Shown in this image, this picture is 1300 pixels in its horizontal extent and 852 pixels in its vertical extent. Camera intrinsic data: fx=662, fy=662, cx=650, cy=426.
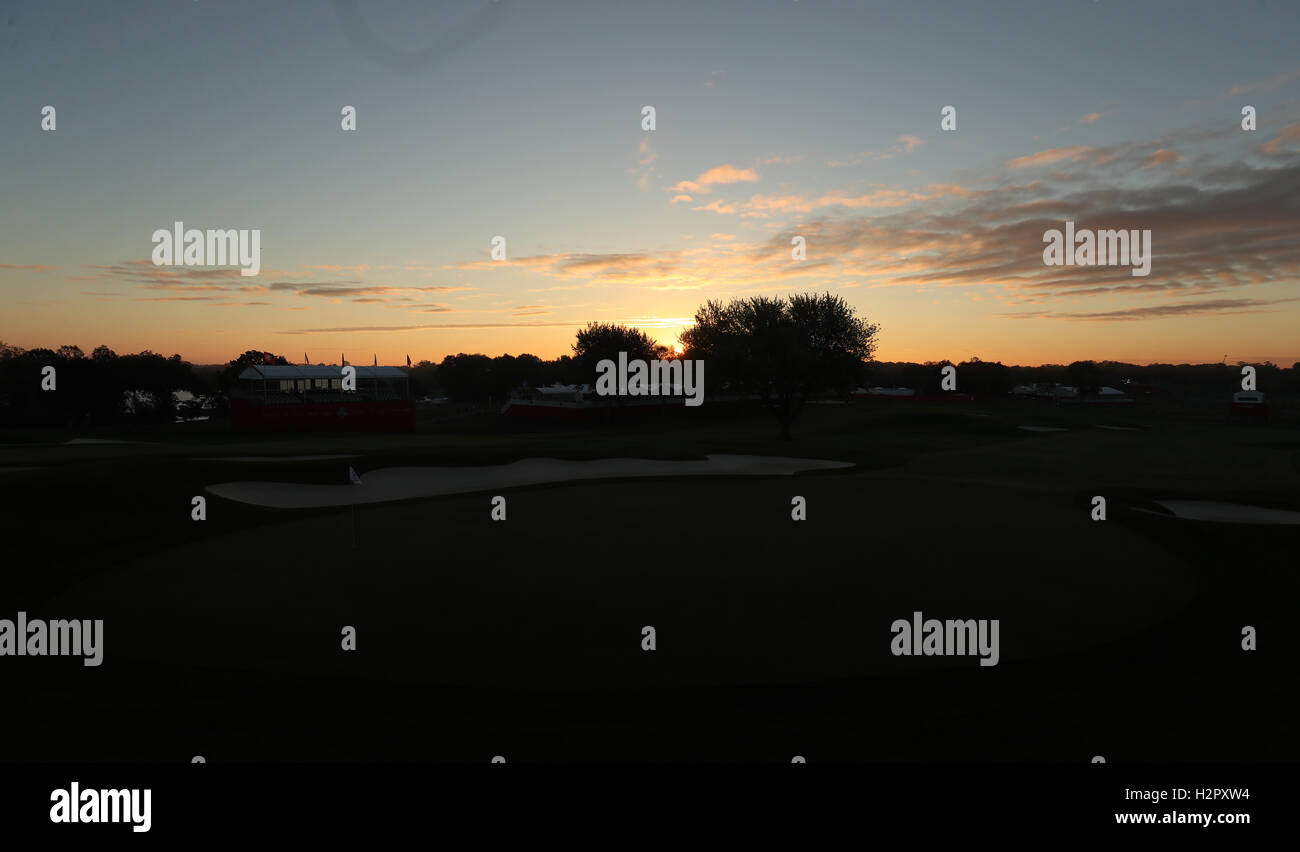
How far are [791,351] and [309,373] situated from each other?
50.0 meters

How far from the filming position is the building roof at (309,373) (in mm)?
67375

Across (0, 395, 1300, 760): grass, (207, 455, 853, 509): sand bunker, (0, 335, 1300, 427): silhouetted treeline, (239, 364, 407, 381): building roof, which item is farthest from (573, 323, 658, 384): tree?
(0, 395, 1300, 760): grass

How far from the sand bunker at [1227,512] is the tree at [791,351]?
3405 centimetres

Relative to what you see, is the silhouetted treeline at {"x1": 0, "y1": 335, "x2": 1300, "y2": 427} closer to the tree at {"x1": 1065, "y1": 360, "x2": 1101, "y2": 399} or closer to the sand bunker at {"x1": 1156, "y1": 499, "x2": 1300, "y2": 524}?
the tree at {"x1": 1065, "y1": 360, "x2": 1101, "y2": 399}

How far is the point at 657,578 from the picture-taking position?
1445 cm

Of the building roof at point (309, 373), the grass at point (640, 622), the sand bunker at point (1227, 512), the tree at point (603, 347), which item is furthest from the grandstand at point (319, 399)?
the sand bunker at point (1227, 512)

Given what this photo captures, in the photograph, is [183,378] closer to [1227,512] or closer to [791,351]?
[791,351]

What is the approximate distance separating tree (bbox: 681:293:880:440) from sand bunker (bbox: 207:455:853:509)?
20.9 meters

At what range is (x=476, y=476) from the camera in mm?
31797

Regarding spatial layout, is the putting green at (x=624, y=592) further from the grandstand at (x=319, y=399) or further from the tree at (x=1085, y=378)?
the tree at (x=1085, y=378)

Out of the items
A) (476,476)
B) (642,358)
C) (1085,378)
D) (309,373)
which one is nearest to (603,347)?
(642,358)
